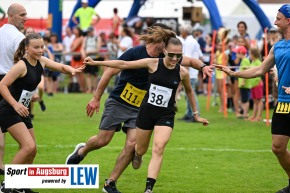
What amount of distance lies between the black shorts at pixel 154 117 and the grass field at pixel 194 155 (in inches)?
42.0

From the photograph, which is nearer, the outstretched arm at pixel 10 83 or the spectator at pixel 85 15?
the outstretched arm at pixel 10 83

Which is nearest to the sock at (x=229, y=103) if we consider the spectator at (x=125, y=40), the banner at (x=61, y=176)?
the spectator at (x=125, y=40)

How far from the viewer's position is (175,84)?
10.2m

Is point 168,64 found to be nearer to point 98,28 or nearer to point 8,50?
point 8,50

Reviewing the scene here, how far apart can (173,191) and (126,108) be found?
1.25 meters

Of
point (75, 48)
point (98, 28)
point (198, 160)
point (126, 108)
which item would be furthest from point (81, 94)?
point (126, 108)

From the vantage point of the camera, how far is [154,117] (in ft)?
33.6

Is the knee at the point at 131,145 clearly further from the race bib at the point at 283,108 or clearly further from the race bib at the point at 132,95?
the race bib at the point at 283,108

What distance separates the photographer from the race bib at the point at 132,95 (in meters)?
11.0

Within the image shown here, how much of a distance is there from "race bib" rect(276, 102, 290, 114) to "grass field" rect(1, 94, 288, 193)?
1.45 m

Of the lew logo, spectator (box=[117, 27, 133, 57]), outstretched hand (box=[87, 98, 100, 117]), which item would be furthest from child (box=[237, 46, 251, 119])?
the lew logo

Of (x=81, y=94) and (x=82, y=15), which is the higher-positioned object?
(x=82, y=15)

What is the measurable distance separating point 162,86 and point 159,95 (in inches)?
4.5

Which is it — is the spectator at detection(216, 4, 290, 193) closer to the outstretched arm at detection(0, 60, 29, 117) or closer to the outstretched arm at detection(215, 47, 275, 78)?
the outstretched arm at detection(215, 47, 275, 78)
